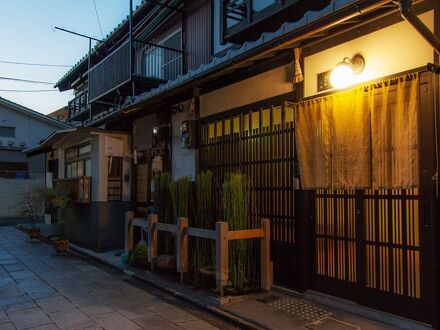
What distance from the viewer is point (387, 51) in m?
5.24

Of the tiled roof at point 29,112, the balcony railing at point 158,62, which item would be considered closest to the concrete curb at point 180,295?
the balcony railing at point 158,62

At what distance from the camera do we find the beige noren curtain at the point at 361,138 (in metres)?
4.89

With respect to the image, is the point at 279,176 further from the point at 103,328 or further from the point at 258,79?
the point at 103,328

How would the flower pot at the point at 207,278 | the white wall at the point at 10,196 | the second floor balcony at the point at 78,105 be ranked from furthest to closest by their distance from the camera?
1. the white wall at the point at 10,196
2. the second floor balcony at the point at 78,105
3. the flower pot at the point at 207,278

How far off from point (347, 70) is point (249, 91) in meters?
2.32

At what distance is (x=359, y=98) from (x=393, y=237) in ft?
6.13

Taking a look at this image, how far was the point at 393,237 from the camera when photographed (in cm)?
516

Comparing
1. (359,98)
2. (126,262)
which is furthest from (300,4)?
(126,262)

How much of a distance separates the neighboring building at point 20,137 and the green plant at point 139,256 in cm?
1600

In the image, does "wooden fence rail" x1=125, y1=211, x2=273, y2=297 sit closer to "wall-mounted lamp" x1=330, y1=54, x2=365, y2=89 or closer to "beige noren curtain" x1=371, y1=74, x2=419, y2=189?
"beige noren curtain" x1=371, y1=74, x2=419, y2=189

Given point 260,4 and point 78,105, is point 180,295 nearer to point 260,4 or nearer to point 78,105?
point 260,4

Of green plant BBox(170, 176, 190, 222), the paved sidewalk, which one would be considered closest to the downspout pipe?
the paved sidewalk

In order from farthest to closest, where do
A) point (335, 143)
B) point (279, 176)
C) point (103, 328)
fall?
point (279, 176) < point (335, 143) < point (103, 328)

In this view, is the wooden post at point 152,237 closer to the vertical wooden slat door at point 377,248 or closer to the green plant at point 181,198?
the green plant at point 181,198
